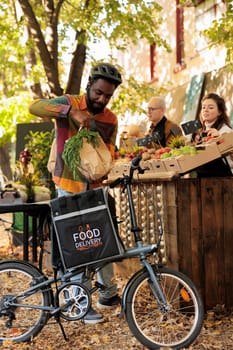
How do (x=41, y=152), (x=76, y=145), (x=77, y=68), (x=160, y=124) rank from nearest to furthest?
(x=76, y=145) < (x=160, y=124) < (x=41, y=152) < (x=77, y=68)

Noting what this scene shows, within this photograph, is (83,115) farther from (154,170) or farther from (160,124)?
(160,124)

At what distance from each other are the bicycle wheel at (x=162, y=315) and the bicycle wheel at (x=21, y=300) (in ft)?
2.21

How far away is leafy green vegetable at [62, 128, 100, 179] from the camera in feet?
13.6

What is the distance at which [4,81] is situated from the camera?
70.8ft

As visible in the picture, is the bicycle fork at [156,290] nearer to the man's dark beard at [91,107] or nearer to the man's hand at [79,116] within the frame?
the man's hand at [79,116]

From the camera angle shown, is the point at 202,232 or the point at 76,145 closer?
the point at 76,145

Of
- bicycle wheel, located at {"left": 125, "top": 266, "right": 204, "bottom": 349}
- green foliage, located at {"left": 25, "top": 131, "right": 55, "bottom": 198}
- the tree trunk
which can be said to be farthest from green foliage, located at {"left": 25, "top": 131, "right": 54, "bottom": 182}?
bicycle wheel, located at {"left": 125, "top": 266, "right": 204, "bottom": 349}

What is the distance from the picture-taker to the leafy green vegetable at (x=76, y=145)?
4.16 m

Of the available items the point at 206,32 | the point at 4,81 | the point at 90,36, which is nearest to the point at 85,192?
the point at 206,32

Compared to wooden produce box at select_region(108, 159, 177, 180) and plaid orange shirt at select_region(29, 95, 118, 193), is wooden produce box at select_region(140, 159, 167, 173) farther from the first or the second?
plaid orange shirt at select_region(29, 95, 118, 193)

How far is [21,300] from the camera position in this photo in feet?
13.8

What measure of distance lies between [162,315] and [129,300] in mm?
278

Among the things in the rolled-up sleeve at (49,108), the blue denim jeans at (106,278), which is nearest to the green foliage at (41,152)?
the blue denim jeans at (106,278)

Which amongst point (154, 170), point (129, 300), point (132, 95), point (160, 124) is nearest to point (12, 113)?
point (132, 95)
